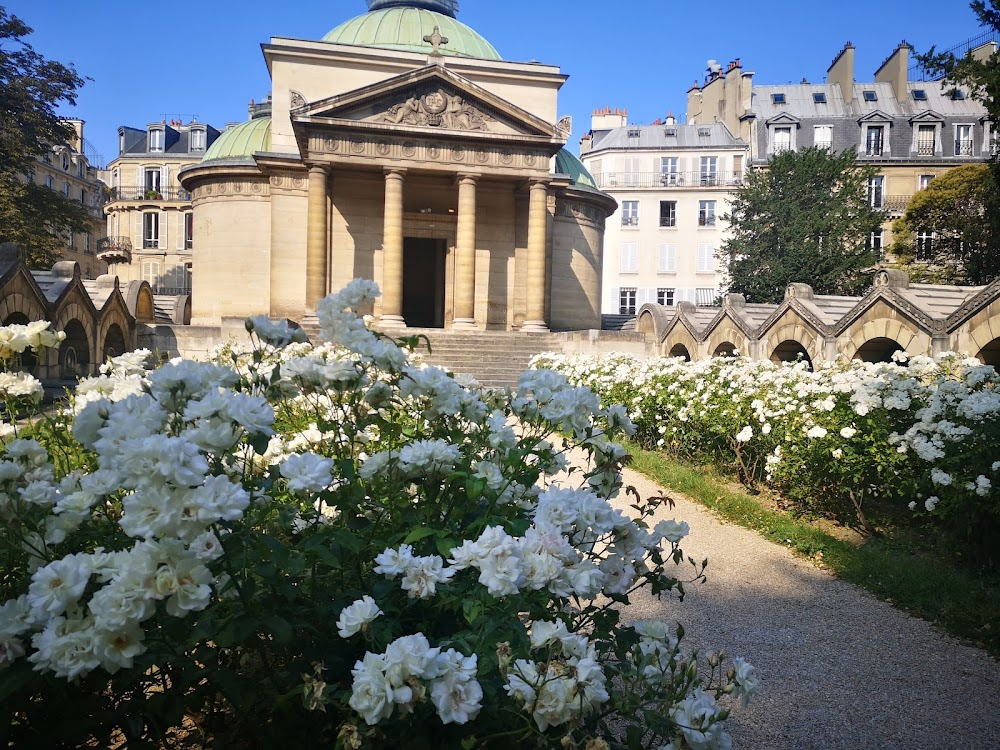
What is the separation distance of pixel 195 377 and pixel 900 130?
4959 centimetres

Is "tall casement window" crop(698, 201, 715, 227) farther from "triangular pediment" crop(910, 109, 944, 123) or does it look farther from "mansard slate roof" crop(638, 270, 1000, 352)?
"mansard slate roof" crop(638, 270, 1000, 352)

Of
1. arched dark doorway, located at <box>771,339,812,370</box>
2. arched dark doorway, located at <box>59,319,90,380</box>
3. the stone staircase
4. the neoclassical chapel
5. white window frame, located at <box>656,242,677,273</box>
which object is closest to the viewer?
arched dark doorway, located at <box>59,319,90,380</box>

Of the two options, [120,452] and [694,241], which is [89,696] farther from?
[694,241]

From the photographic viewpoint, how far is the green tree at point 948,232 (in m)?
31.1

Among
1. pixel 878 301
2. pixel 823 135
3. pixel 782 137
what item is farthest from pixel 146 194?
pixel 878 301

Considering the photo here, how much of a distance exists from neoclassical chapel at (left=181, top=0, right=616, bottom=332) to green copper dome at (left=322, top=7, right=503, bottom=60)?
0.28ft

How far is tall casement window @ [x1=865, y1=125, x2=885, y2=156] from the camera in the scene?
42812mm

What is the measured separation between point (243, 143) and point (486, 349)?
1302 cm

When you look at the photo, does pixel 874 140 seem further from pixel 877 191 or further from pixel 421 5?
pixel 421 5

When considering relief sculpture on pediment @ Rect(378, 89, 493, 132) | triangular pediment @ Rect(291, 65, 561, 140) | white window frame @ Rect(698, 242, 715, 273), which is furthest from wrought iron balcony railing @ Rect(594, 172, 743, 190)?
relief sculpture on pediment @ Rect(378, 89, 493, 132)

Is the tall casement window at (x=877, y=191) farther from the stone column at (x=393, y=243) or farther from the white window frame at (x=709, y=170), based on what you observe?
the stone column at (x=393, y=243)

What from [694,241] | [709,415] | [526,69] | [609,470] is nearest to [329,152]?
[526,69]

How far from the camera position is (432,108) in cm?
2208

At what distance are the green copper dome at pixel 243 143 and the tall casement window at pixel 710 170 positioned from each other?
29246 millimetres
